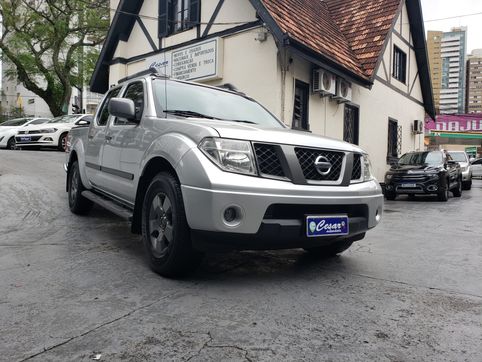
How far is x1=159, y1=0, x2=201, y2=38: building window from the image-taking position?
495 inches

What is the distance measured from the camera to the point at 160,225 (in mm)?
3514

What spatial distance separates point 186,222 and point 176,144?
0.63 metres

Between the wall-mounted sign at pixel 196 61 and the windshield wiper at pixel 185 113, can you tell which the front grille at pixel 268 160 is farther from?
the wall-mounted sign at pixel 196 61

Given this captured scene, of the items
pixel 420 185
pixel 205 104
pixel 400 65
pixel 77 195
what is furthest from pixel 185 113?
pixel 400 65

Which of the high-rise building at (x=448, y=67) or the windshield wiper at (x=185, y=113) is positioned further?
the high-rise building at (x=448, y=67)

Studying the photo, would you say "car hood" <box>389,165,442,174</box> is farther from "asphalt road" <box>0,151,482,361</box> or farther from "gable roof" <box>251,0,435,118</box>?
"asphalt road" <box>0,151,482,361</box>

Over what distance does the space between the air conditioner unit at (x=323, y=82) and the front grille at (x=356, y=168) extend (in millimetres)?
7233

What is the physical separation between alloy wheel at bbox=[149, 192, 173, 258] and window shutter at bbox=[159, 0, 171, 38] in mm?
10897

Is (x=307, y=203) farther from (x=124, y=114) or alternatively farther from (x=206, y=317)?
(x=124, y=114)

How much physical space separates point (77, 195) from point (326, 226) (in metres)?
3.87

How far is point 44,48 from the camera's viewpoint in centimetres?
2839

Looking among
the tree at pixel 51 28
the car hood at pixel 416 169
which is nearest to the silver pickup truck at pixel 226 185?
the car hood at pixel 416 169

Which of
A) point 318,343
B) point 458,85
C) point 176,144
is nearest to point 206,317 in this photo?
point 318,343

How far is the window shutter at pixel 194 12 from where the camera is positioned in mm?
12345
